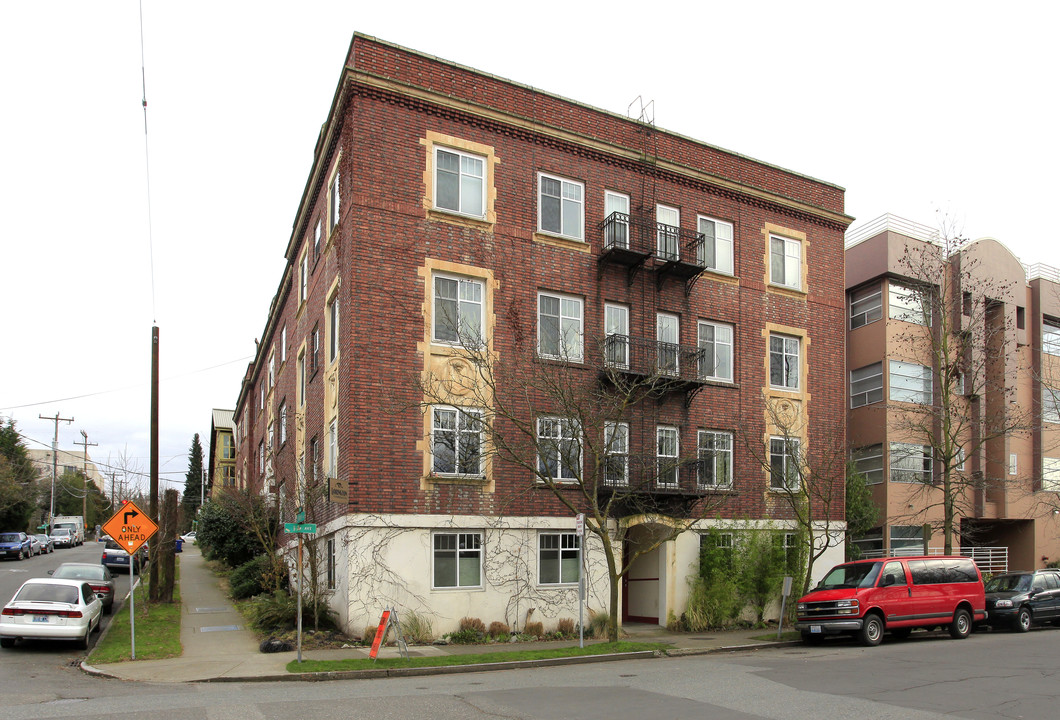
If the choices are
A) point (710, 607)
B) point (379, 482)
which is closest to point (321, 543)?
point (379, 482)

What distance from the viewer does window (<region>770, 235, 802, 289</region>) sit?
2622cm

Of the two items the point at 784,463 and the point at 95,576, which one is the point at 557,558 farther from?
the point at 95,576

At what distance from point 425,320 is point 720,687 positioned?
34.5 feet

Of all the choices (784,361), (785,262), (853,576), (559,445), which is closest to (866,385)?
(784,361)

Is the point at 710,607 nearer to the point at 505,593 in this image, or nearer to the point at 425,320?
the point at 505,593

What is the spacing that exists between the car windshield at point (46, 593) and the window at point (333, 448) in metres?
6.00

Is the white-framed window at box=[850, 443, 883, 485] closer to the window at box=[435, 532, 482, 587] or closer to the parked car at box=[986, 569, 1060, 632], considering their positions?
the parked car at box=[986, 569, 1060, 632]

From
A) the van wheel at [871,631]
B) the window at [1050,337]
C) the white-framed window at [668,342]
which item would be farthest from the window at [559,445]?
the window at [1050,337]

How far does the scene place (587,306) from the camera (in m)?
22.4

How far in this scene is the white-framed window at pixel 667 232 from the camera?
2336 centimetres

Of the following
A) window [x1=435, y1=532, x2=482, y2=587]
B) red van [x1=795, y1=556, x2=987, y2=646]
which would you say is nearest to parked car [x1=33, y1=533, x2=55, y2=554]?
window [x1=435, y1=532, x2=482, y2=587]

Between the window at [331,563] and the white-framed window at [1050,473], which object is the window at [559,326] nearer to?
the window at [331,563]

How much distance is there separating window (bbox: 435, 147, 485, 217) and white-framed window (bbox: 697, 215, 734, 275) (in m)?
6.86

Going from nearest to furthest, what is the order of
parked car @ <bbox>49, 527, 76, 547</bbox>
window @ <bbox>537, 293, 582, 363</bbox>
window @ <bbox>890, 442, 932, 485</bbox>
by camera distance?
window @ <bbox>537, 293, 582, 363</bbox>
window @ <bbox>890, 442, 932, 485</bbox>
parked car @ <bbox>49, 527, 76, 547</bbox>
